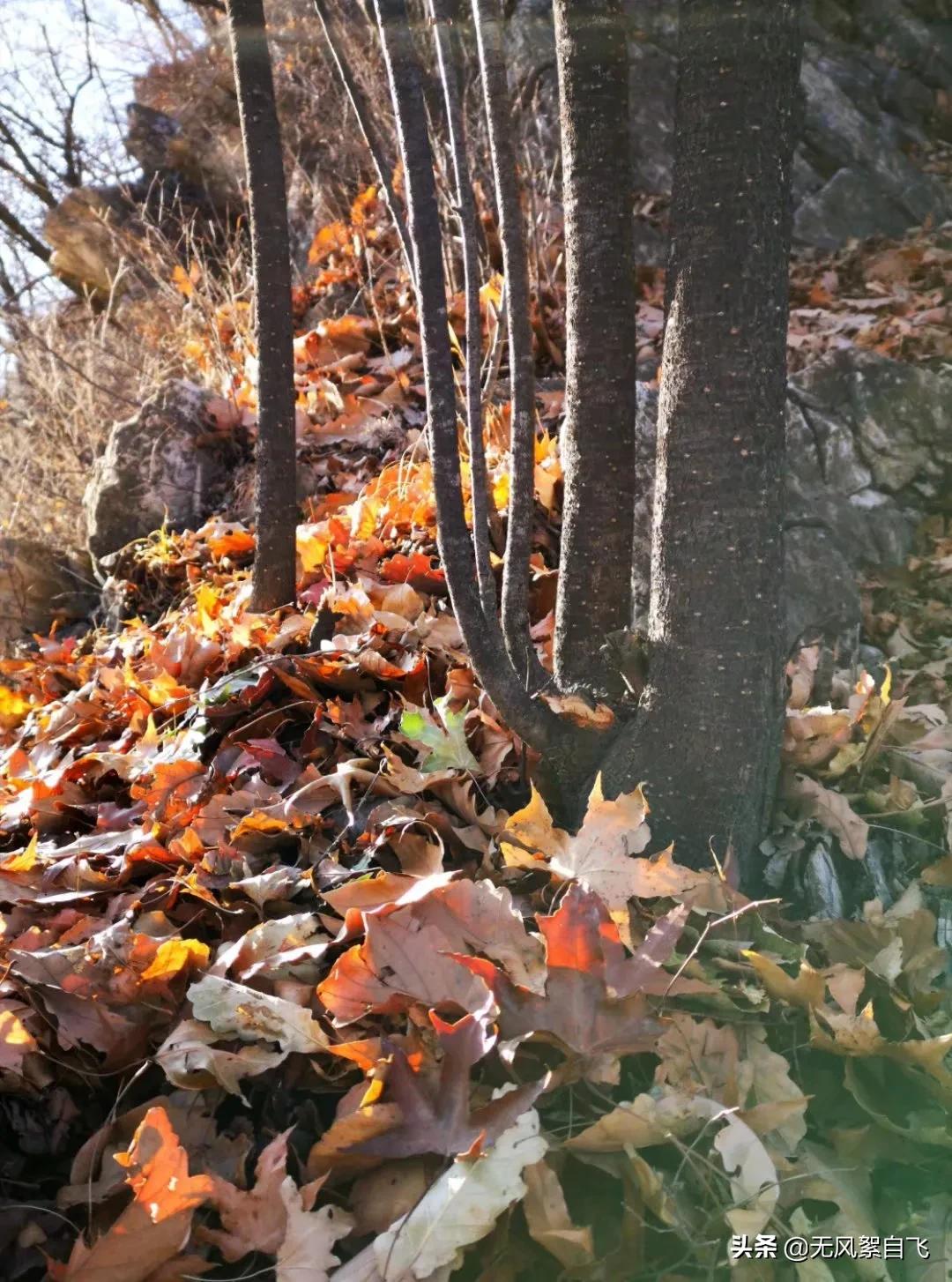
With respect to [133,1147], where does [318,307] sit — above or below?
above

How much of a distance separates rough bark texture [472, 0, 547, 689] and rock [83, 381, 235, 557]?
A: 2.76 metres

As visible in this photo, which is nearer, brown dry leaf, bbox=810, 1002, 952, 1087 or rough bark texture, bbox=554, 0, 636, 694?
brown dry leaf, bbox=810, 1002, 952, 1087

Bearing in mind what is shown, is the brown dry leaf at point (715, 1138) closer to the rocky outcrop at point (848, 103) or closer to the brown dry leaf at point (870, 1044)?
the brown dry leaf at point (870, 1044)

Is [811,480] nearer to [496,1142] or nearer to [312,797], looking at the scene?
[312,797]

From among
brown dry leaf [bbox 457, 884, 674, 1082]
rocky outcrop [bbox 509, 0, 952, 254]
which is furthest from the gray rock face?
rocky outcrop [bbox 509, 0, 952, 254]

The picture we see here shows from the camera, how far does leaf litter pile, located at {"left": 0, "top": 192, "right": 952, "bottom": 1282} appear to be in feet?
3.46

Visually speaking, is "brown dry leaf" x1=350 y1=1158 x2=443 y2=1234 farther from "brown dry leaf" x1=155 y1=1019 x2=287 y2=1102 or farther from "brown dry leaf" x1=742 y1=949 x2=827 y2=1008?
"brown dry leaf" x1=742 y1=949 x2=827 y2=1008

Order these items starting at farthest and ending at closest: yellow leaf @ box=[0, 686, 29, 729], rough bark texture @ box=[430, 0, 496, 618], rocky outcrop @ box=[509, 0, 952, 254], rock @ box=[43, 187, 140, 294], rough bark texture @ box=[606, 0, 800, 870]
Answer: rock @ box=[43, 187, 140, 294] < rocky outcrop @ box=[509, 0, 952, 254] < yellow leaf @ box=[0, 686, 29, 729] < rough bark texture @ box=[430, 0, 496, 618] < rough bark texture @ box=[606, 0, 800, 870]

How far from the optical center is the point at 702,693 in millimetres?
1561

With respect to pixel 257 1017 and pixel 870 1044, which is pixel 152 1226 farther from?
pixel 870 1044

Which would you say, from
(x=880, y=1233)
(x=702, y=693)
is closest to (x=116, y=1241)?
(x=880, y=1233)

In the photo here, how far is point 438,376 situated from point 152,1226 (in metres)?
1.22

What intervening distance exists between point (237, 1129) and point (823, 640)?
178 cm

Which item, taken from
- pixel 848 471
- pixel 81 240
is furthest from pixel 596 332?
pixel 81 240
